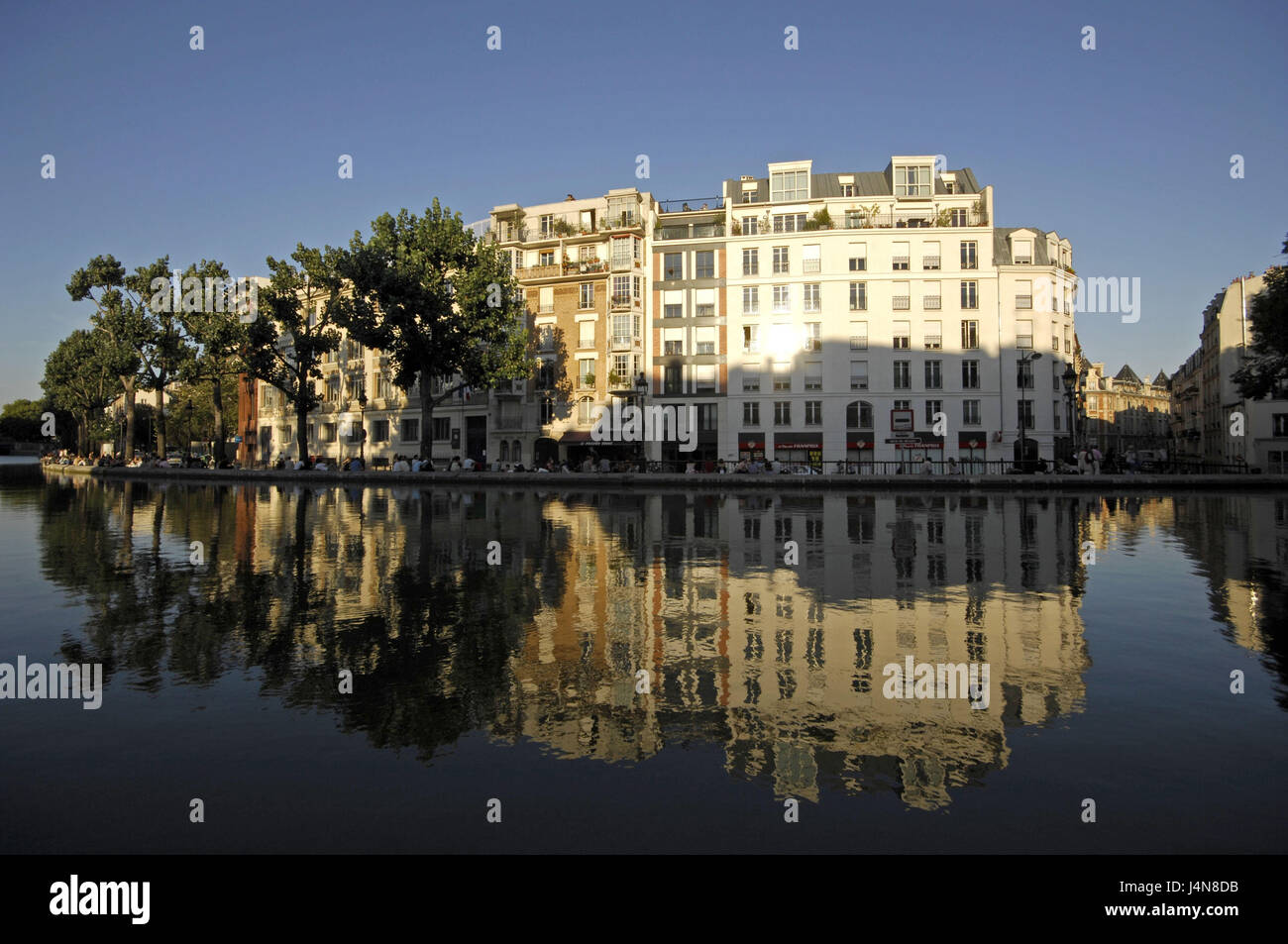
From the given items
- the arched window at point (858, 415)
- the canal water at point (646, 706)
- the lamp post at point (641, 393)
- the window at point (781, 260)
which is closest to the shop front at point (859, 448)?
the arched window at point (858, 415)

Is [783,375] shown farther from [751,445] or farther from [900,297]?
[900,297]

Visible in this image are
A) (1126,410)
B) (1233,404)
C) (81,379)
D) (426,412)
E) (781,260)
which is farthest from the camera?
(1126,410)

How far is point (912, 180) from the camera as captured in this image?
61.1 m

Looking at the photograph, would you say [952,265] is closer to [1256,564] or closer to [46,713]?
[1256,564]

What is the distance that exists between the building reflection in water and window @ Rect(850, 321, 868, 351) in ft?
134

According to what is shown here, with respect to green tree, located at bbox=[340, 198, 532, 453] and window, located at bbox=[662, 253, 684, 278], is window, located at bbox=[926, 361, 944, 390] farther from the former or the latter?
green tree, located at bbox=[340, 198, 532, 453]

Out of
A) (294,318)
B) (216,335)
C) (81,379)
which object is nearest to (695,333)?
(294,318)

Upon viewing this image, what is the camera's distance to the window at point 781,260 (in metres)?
61.7

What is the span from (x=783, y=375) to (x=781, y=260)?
9.29 metres

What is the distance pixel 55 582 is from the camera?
12430 millimetres

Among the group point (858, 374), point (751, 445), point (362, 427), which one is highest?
point (858, 374)

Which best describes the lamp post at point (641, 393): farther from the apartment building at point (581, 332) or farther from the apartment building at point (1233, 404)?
the apartment building at point (1233, 404)

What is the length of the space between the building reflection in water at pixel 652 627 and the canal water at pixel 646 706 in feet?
0.16
